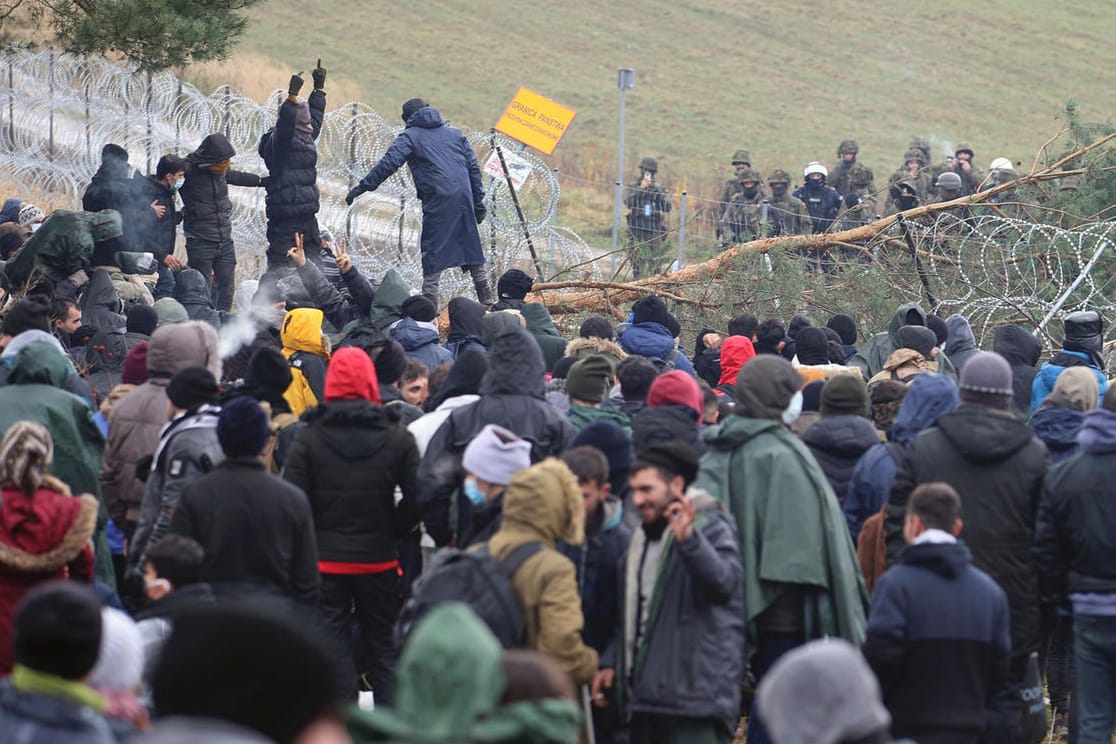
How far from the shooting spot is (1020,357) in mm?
9273

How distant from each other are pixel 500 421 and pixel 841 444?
1.41m

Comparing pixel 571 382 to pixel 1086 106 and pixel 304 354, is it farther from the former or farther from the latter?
pixel 1086 106

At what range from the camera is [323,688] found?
8.77 ft

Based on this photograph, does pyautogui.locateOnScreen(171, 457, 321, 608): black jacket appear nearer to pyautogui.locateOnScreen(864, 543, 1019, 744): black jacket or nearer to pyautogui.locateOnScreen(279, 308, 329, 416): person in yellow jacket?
pyautogui.locateOnScreen(864, 543, 1019, 744): black jacket

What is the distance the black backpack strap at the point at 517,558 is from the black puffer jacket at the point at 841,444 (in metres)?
2.04

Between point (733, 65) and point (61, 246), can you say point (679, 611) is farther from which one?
point (733, 65)

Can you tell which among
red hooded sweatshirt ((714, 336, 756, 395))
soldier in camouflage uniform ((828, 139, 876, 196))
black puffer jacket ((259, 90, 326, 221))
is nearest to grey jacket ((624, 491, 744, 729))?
red hooded sweatshirt ((714, 336, 756, 395))

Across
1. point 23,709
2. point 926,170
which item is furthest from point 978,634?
point 926,170

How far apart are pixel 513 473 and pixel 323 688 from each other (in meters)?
3.04

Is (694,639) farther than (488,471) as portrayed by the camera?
No

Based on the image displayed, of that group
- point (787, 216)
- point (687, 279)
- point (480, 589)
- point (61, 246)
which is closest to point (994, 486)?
point (480, 589)

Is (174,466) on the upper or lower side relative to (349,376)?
lower

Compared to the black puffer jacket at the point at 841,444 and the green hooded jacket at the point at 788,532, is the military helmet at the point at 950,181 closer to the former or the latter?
the black puffer jacket at the point at 841,444

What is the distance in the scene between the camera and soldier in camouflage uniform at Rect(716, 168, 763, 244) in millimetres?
18969
